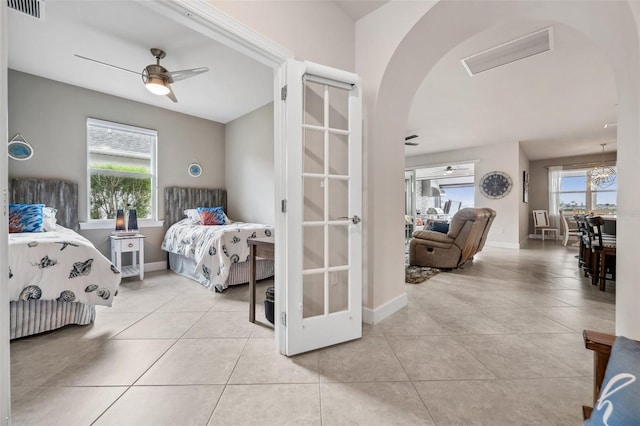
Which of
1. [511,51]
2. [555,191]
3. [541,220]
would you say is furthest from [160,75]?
[555,191]

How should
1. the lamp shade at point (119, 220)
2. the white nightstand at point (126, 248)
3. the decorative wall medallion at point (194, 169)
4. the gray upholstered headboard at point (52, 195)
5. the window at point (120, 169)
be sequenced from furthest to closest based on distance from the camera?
the decorative wall medallion at point (194, 169) < the window at point (120, 169) < the lamp shade at point (119, 220) < the white nightstand at point (126, 248) < the gray upholstered headboard at point (52, 195)

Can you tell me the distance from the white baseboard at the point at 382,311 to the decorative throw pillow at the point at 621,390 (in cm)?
166

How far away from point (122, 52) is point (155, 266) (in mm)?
3092

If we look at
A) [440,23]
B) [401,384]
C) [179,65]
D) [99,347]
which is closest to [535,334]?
[401,384]

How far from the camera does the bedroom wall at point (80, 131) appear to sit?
11.0 feet

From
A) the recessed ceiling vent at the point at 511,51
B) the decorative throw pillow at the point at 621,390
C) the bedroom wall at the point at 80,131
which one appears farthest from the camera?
the bedroom wall at the point at 80,131

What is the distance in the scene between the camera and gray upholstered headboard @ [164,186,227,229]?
451cm

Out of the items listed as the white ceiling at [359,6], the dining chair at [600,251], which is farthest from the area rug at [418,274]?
the white ceiling at [359,6]

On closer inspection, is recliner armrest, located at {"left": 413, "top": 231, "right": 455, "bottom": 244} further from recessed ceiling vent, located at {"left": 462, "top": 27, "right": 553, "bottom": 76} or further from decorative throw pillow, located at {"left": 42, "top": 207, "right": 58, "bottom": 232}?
decorative throw pillow, located at {"left": 42, "top": 207, "right": 58, "bottom": 232}

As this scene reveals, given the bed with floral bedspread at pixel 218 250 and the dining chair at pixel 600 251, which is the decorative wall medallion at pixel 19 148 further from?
the dining chair at pixel 600 251

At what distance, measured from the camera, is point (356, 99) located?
197 cm

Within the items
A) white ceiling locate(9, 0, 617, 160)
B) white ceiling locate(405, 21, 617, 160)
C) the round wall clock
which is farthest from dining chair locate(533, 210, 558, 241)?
white ceiling locate(9, 0, 617, 160)

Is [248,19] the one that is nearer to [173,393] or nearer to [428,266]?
[173,393]

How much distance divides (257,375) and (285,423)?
1.37ft
